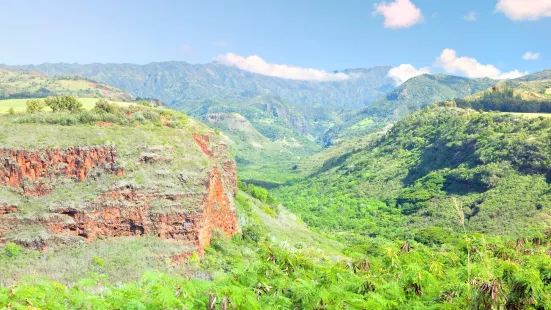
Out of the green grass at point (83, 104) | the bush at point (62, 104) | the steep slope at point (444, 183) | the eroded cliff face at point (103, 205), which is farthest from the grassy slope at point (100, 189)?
the steep slope at point (444, 183)

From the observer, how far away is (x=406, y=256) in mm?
21781

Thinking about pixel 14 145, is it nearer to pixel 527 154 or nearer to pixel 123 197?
pixel 123 197

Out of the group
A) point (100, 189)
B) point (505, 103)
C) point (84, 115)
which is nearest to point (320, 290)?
point (100, 189)

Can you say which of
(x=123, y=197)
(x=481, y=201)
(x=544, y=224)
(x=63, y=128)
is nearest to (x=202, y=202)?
(x=123, y=197)

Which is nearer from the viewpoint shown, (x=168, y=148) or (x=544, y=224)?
(x=168, y=148)

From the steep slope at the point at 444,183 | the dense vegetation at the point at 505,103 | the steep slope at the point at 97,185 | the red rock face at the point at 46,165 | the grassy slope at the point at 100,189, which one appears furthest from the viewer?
the dense vegetation at the point at 505,103

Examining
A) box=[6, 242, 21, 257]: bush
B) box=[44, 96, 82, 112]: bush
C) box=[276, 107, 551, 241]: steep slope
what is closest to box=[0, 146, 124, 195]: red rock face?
box=[6, 242, 21, 257]: bush

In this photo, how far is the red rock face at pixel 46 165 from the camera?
40250 millimetres

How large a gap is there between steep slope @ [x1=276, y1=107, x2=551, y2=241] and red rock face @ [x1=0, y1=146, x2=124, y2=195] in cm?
5694

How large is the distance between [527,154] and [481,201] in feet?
58.5

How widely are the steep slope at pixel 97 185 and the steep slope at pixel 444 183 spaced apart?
155 ft

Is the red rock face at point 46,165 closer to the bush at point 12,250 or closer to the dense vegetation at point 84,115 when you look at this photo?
the bush at point 12,250

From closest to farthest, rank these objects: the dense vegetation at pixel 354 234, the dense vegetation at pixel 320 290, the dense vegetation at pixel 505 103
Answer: the dense vegetation at pixel 320 290 < the dense vegetation at pixel 354 234 < the dense vegetation at pixel 505 103

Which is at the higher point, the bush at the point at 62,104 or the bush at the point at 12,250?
the bush at the point at 62,104
